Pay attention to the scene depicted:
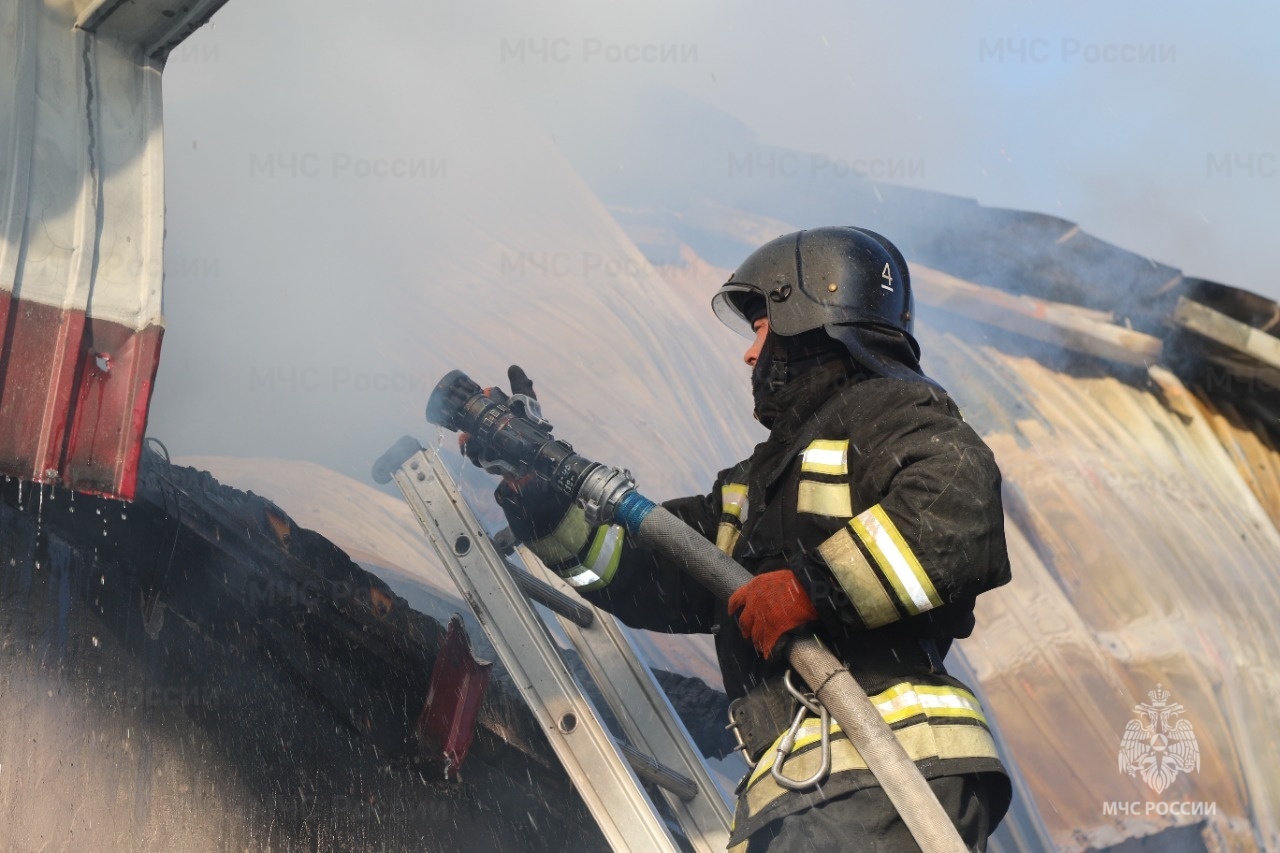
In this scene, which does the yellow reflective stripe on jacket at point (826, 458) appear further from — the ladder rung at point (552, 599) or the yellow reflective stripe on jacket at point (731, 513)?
the ladder rung at point (552, 599)

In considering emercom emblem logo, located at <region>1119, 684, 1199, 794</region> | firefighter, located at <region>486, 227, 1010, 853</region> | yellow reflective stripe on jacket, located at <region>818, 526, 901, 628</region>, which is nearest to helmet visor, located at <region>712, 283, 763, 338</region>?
firefighter, located at <region>486, 227, 1010, 853</region>

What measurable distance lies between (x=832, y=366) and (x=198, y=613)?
1529 mm

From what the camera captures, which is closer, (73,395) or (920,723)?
(920,723)

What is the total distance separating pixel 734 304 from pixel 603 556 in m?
0.72

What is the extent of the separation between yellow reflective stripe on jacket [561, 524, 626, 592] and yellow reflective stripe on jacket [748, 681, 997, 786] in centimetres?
71

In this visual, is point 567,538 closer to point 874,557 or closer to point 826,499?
point 826,499

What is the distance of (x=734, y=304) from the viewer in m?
2.83

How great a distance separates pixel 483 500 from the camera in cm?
407

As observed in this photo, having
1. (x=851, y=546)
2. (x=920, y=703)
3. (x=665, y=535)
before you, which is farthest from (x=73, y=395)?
(x=920, y=703)

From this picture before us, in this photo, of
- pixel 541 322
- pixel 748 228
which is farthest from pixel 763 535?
pixel 748 228

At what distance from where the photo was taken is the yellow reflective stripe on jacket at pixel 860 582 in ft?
6.59

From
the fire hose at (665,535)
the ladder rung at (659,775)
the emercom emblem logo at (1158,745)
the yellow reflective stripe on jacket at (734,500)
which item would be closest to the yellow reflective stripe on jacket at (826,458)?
the fire hose at (665,535)

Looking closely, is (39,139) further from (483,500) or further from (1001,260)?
(1001,260)

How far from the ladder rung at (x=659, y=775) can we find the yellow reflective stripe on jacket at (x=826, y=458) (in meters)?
0.82
